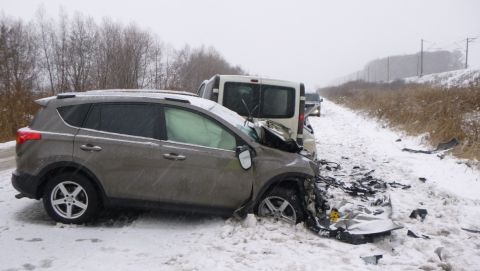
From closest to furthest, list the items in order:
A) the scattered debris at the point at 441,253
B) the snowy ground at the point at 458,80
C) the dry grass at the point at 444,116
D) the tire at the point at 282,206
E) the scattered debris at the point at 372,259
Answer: the scattered debris at the point at 372,259 → the scattered debris at the point at 441,253 → the tire at the point at 282,206 → the dry grass at the point at 444,116 → the snowy ground at the point at 458,80

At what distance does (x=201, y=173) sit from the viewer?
5047 millimetres

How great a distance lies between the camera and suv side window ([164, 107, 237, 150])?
5.15m

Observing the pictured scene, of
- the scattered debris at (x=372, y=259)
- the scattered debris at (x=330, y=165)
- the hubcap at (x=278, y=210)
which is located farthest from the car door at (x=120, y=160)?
the scattered debris at (x=330, y=165)

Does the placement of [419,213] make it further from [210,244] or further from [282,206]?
[210,244]

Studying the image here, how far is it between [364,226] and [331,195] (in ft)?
5.29

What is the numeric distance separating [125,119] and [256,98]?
135 inches

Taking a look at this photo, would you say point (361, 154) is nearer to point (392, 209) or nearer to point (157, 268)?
point (392, 209)

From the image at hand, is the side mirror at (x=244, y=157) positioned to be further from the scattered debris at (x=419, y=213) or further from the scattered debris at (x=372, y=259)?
the scattered debris at (x=419, y=213)

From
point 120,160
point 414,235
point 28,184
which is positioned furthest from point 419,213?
point 28,184

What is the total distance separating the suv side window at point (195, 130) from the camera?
5152 mm

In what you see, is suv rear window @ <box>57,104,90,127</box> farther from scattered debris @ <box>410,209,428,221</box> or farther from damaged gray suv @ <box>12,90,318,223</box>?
scattered debris @ <box>410,209,428,221</box>

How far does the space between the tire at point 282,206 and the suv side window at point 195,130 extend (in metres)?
0.83

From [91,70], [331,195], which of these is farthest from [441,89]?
[91,70]

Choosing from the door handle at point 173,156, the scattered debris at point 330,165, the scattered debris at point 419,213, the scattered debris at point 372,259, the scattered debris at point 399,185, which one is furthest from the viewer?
the scattered debris at point 330,165
